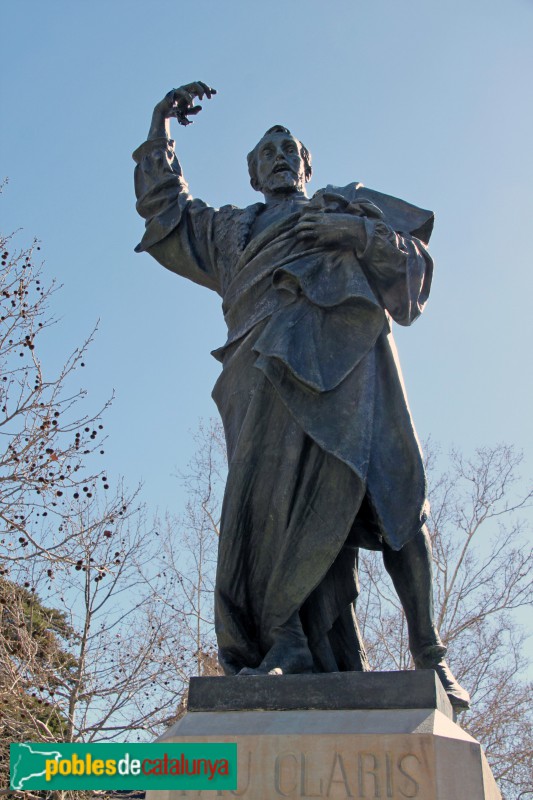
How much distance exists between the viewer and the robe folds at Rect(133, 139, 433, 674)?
3979 millimetres

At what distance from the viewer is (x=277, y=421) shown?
424 cm

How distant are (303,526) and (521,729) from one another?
42.9 feet

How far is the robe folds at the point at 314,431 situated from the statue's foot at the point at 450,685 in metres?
0.37

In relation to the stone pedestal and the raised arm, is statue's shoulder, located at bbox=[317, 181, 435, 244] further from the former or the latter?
the stone pedestal

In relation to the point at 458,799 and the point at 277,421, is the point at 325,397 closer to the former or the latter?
the point at 277,421

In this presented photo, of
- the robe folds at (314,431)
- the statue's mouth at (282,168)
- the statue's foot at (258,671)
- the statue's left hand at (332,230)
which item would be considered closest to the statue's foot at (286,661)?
the statue's foot at (258,671)

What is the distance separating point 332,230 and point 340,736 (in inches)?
93.2

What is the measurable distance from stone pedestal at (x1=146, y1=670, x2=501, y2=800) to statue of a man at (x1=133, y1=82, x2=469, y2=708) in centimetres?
22

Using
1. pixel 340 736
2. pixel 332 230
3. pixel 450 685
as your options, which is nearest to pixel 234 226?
pixel 332 230

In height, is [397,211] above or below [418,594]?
above

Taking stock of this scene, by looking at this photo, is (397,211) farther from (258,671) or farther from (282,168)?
(258,671)

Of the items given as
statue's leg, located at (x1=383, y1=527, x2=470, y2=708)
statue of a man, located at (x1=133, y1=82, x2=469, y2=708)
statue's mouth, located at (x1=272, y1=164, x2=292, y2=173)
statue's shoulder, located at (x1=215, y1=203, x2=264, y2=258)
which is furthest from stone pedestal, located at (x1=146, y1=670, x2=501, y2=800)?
statue's mouth, located at (x1=272, y1=164, x2=292, y2=173)

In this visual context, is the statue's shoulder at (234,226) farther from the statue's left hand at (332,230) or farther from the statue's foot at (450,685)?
the statue's foot at (450,685)

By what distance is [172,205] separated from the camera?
17.5 ft
